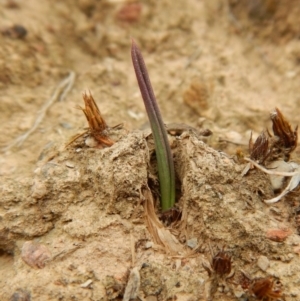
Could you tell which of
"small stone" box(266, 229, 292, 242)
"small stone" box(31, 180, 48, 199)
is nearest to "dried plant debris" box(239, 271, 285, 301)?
"small stone" box(266, 229, 292, 242)

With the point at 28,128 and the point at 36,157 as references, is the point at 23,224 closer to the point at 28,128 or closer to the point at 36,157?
the point at 36,157

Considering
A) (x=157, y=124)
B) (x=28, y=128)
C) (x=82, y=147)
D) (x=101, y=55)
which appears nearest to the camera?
(x=157, y=124)

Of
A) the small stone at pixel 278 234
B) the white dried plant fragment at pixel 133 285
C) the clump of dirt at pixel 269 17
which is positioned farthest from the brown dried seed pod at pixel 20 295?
the clump of dirt at pixel 269 17

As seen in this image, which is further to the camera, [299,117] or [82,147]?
[299,117]

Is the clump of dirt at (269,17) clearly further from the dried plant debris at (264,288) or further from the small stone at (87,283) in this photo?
the small stone at (87,283)

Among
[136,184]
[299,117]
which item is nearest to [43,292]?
[136,184]

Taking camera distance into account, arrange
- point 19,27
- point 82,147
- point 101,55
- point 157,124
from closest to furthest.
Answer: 1. point 157,124
2. point 82,147
3. point 19,27
4. point 101,55
